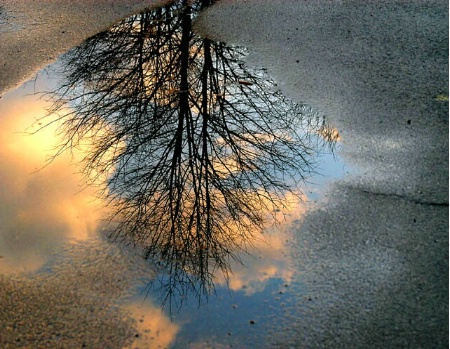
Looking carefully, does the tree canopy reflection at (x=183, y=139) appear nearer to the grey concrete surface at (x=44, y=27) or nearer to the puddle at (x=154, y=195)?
the puddle at (x=154, y=195)

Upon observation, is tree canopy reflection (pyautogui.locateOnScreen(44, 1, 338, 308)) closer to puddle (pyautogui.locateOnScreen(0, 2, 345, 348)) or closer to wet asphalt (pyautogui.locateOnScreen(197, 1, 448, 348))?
puddle (pyautogui.locateOnScreen(0, 2, 345, 348))

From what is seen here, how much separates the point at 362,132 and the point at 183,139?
1.63m

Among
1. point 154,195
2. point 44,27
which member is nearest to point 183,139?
point 154,195

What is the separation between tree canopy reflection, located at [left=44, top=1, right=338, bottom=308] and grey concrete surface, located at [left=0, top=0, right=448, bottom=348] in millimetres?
363

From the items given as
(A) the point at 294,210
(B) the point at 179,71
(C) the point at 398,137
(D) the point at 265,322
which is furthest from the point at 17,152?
(C) the point at 398,137

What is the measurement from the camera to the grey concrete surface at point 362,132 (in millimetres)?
3297

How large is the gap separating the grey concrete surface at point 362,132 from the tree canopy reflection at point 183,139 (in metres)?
0.36

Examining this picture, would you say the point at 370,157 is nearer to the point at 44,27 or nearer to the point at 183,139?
the point at 183,139

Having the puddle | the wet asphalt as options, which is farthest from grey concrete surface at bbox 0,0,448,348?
the puddle

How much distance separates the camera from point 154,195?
441 cm

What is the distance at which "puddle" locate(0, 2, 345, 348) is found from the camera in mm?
3393

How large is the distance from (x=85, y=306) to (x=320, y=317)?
1457 mm

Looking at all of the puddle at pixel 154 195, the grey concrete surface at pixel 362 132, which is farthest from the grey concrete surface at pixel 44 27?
the puddle at pixel 154 195

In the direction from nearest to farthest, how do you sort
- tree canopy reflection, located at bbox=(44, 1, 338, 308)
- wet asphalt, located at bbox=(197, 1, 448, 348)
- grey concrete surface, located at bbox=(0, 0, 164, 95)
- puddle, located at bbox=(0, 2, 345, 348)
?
wet asphalt, located at bbox=(197, 1, 448, 348) < puddle, located at bbox=(0, 2, 345, 348) < tree canopy reflection, located at bbox=(44, 1, 338, 308) < grey concrete surface, located at bbox=(0, 0, 164, 95)
